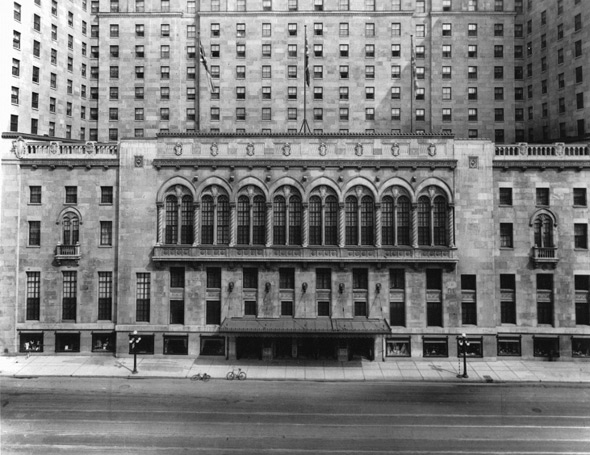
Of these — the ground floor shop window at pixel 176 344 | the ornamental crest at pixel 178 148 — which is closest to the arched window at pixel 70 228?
the ornamental crest at pixel 178 148

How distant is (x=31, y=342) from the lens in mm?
41000

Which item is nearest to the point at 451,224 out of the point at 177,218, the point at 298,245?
the point at 298,245

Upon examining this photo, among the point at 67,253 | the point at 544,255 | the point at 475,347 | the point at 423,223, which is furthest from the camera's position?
the point at 423,223

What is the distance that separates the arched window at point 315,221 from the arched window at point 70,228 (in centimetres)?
2053

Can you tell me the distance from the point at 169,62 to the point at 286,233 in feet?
98.2

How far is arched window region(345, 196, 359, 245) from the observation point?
4112cm

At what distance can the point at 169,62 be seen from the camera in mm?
57031

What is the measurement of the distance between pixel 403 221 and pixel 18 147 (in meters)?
34.4

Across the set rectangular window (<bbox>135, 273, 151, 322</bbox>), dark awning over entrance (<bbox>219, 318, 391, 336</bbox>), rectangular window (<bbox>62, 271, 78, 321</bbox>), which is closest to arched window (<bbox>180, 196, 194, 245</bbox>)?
rectangular window (<bbox>135, 273, 151, 322</bbox>)

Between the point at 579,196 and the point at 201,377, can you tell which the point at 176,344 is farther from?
the point at 579,196

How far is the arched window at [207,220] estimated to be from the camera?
136 ft

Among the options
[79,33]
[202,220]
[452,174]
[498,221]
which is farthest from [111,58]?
[498,221]

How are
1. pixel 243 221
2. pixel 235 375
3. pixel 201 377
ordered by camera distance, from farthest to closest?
pixel 243 221 < pixel 235 375 < pixel 201 377

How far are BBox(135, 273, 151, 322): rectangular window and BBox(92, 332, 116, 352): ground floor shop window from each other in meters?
2.98
